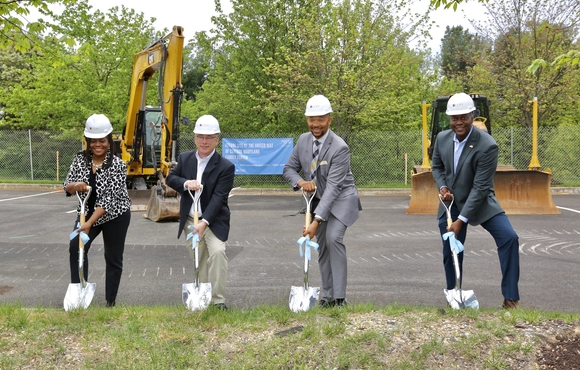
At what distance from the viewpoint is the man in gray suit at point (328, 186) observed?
5477mm

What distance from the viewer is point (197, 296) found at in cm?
527

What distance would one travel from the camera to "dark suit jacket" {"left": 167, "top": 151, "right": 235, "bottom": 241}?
558 cm

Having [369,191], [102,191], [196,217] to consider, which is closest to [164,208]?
[102,191]

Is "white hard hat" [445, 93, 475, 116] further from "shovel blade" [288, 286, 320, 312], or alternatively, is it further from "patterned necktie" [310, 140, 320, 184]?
"shovel blade" [288, 286, 320, 312]

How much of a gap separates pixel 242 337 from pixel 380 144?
1957 cm

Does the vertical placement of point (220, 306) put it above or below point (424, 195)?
below

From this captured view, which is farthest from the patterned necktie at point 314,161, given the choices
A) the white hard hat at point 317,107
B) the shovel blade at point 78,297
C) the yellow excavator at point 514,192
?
the yellow excavator at point 514,192

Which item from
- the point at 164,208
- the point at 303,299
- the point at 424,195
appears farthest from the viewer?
the point at 424,195

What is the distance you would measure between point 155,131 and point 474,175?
464 inches

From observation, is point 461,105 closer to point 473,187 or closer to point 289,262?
point 473,187

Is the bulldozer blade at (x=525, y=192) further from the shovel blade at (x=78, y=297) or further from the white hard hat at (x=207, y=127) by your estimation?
the shovel blade at (x=78, y=297)

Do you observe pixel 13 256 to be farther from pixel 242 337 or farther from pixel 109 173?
pixel 242 337

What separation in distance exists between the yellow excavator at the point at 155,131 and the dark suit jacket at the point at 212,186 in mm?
7070

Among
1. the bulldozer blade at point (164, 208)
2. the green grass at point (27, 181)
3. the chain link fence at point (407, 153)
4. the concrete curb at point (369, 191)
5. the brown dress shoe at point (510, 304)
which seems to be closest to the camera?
the brown dress shoe at point (510, 304)
